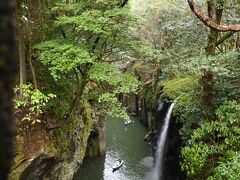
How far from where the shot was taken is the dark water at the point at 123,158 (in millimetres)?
21344

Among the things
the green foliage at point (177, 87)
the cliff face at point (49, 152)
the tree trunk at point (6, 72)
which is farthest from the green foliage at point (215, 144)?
the tree trunk at point (6, 72)

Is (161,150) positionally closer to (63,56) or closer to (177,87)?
(177,87)

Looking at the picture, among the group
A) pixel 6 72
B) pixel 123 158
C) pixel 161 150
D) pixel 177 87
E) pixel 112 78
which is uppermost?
pixel 6 72

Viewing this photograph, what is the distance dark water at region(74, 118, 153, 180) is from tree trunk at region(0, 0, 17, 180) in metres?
20.2

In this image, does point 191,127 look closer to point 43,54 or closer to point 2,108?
point 43,54

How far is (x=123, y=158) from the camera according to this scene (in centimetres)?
2434

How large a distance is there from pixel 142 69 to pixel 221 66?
840 inches

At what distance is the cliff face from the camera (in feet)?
33.4

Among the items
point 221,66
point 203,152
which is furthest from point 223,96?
point 203,152

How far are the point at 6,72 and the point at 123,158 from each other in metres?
23.9

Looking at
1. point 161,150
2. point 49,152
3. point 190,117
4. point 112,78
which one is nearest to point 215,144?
point 190,117

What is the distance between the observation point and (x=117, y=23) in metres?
12.0

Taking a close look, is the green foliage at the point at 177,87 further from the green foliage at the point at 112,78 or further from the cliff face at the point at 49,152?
the green foliage at the point at 112,78

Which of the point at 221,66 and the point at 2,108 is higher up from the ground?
the point at 2,108
